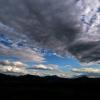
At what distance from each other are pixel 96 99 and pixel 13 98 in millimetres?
44476

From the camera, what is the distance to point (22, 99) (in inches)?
4230

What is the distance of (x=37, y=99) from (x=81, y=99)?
22947 mm

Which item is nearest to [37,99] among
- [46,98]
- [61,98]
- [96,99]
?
[46,98]

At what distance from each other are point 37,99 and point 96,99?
32.0 m

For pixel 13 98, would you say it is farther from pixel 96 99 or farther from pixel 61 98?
pixel 96 99

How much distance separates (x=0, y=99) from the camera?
320 feet

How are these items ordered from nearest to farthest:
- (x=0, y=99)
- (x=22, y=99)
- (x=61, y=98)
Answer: (x=0, y=99) → (x=22, y=99) → (x=61, y=98)

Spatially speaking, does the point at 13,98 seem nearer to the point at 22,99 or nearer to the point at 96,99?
the point at 22,99

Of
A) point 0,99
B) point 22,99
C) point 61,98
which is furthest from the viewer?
point 61,98

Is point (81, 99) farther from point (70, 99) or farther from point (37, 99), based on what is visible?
point (37, 99)

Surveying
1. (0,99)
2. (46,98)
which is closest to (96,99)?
(46,98)

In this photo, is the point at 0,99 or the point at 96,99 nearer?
the point at 0,99

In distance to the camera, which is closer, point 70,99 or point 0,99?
point 0,99

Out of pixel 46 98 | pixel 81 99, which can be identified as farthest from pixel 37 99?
pixel 81 99
